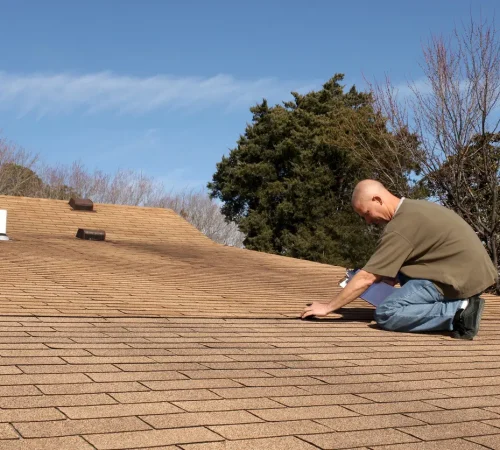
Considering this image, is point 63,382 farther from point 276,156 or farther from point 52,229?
point 276,156

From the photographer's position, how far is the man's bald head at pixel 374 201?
12.8 ft

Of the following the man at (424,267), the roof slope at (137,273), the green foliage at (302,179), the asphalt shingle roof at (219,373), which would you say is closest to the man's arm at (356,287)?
the man at (424,267)

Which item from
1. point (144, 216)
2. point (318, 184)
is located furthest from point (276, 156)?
point (144, 216)

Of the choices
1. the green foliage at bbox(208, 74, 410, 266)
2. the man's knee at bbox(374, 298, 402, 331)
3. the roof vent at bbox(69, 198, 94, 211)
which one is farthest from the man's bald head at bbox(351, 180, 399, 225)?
the green foliage at bbox(208, 74, 410, 266)

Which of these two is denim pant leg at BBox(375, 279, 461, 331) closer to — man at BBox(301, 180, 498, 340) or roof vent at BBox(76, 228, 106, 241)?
man at BBox(301, 180, 498, 340)

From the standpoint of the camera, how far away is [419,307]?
395 centimetres

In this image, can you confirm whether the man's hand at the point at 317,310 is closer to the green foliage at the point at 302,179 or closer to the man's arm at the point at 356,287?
the man's arm at the point at 356,287

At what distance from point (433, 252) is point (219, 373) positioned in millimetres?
1786

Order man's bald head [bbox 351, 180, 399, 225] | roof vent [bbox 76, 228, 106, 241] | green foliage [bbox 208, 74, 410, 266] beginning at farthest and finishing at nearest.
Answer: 1. green foliage [bbox 208, 74, 410, 266]
2. roof vent [bbox 76, 228, 106, 241]
3. man's bald head [bbox 351, 180, 399, 225]

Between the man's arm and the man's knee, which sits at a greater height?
the man's arm

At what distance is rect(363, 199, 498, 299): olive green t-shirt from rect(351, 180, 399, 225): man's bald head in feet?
0.23

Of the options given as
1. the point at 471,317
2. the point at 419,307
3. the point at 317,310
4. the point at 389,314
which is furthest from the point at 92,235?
the point at 471,317

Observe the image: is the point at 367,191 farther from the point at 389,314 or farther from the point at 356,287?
the point at 389,314

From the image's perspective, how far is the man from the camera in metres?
3.81
